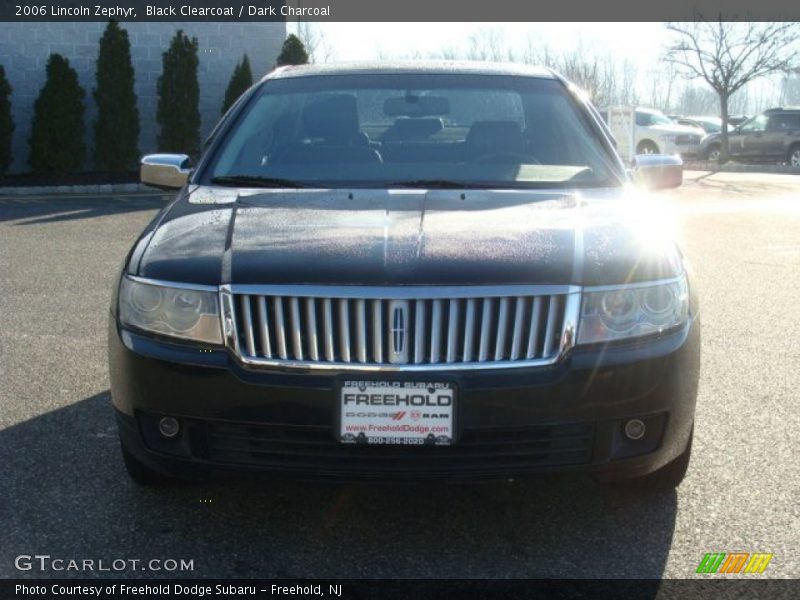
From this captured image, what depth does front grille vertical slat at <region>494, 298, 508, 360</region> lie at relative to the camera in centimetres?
316

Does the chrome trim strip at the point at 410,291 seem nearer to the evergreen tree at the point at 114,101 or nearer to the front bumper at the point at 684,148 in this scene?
the evergreen tree at the point at 114,101

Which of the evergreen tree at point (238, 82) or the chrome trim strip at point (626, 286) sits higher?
the chrome trim strip at point (626, 286)

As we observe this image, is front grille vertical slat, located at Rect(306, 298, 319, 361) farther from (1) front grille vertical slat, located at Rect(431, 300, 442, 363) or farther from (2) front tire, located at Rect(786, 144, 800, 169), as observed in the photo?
(2) front tire, located at Rect(786, 144, 800, 169)

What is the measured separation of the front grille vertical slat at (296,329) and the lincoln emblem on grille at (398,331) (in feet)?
0.85

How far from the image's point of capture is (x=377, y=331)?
316cm

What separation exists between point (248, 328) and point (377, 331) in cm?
38

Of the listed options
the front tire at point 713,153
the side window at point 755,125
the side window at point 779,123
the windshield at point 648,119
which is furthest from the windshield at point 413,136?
the front tire at point 713,153

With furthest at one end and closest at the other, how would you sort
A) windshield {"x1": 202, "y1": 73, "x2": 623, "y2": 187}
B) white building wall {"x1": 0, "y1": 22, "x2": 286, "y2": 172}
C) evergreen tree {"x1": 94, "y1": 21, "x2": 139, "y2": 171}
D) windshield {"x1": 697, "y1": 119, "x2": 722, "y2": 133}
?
windshield {"x1": 697, "y1": 119, "x2": 722, "y2": 133} < white building wall {"x1": 0, "y1": 22, "x2": 286, "y2": 172} < evergreen tree {"x1": 94, "y1": 21, "x2": 139, "y2": 171} < windshield {"x1": 202, "y1": 73, "x2": 623, "y2": 187}

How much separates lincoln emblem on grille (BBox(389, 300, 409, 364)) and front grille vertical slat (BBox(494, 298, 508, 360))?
261mm

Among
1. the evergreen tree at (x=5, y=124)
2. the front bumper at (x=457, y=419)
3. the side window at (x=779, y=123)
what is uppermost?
the front bumper at (x=457, y=419)

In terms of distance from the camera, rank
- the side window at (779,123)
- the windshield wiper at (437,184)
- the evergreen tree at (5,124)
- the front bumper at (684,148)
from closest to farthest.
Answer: the windshield wiper at (437,184) → the evergreen tree at (5,124) → the side window at (779,123) → the front bumper at (684,148)

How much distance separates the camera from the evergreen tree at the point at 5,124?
1662cm

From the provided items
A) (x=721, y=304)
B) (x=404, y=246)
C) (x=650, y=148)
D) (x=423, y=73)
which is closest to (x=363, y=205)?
(x=404, y=246)

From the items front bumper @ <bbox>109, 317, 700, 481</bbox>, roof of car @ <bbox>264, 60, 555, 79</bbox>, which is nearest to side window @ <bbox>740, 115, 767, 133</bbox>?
roof of car @ <bbox>264, 60, 555, 79</bbox>
